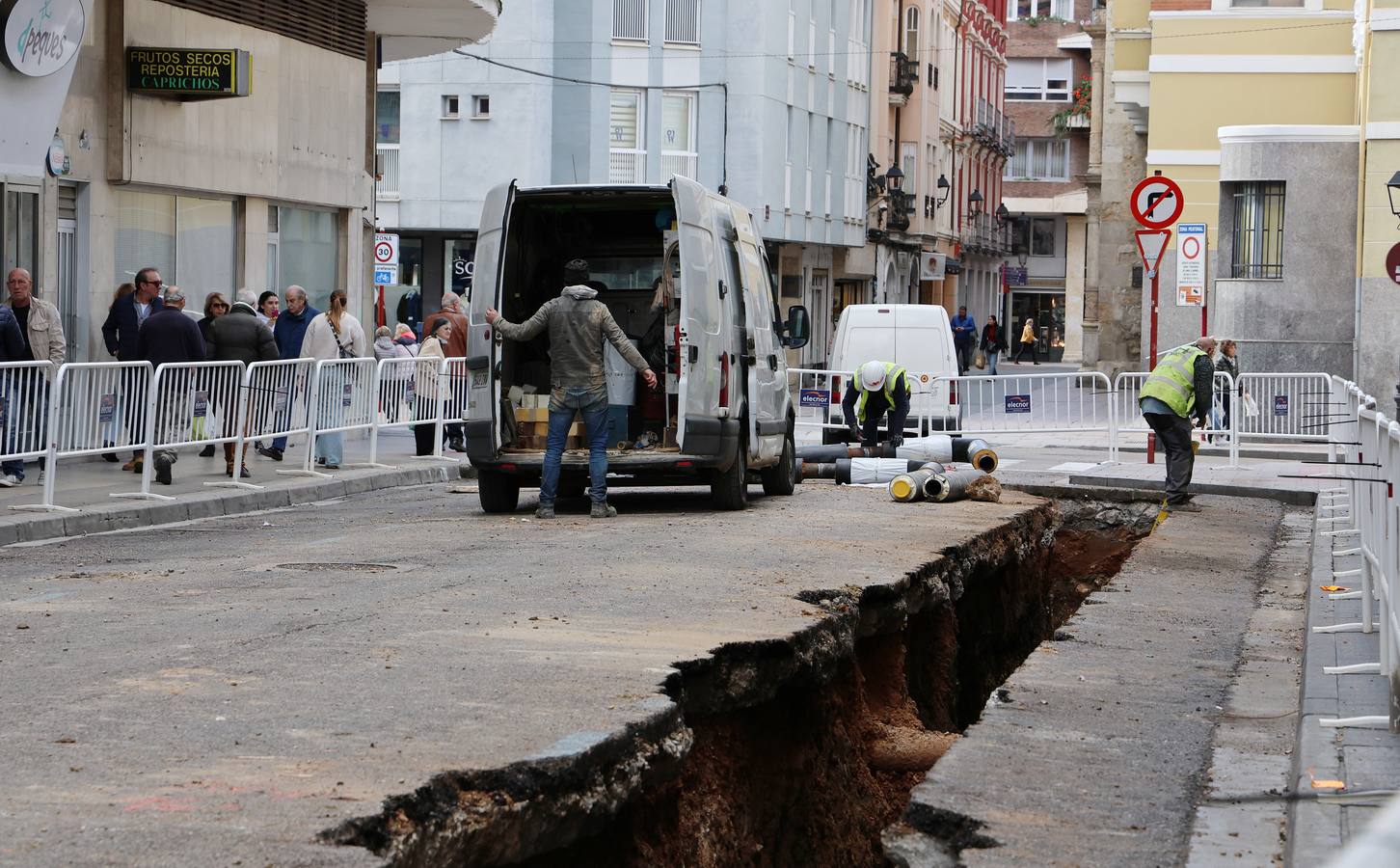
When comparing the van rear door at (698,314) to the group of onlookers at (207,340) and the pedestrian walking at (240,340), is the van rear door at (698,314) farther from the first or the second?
the pedestrian walking at (240,340)

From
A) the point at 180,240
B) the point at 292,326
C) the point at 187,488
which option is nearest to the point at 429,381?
the point at 292,326

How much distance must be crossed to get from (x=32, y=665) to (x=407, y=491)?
1063 cm

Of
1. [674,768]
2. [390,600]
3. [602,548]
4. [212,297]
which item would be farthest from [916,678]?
[212,297]

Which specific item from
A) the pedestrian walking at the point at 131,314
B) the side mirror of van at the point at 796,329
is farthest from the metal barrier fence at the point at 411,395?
the side mirror of van at the point at 796,329

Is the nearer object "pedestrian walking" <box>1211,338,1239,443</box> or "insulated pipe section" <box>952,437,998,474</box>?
"insulated pipe section" <box>952,437,998,474</box>

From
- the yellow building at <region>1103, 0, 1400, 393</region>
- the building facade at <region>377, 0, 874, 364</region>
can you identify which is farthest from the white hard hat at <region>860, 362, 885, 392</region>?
the building facade at <region>377, 0, 874, 364</region>

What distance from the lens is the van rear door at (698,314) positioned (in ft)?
45.1

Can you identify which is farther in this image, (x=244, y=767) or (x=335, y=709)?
(x=335, y=709)

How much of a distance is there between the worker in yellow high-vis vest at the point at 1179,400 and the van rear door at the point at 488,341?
619cm

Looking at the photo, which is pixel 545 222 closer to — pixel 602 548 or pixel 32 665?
pixel 602 548

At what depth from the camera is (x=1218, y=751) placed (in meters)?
7.21

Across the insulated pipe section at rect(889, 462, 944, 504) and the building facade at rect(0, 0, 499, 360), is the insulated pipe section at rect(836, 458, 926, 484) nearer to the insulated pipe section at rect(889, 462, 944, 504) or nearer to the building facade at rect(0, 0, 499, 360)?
the insulated pipe section at rect(889, 462, 944, 504)

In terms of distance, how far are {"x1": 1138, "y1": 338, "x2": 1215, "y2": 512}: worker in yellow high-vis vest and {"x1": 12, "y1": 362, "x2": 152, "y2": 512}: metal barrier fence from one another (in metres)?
8.49

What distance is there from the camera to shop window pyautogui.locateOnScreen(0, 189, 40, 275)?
61.7 feet
